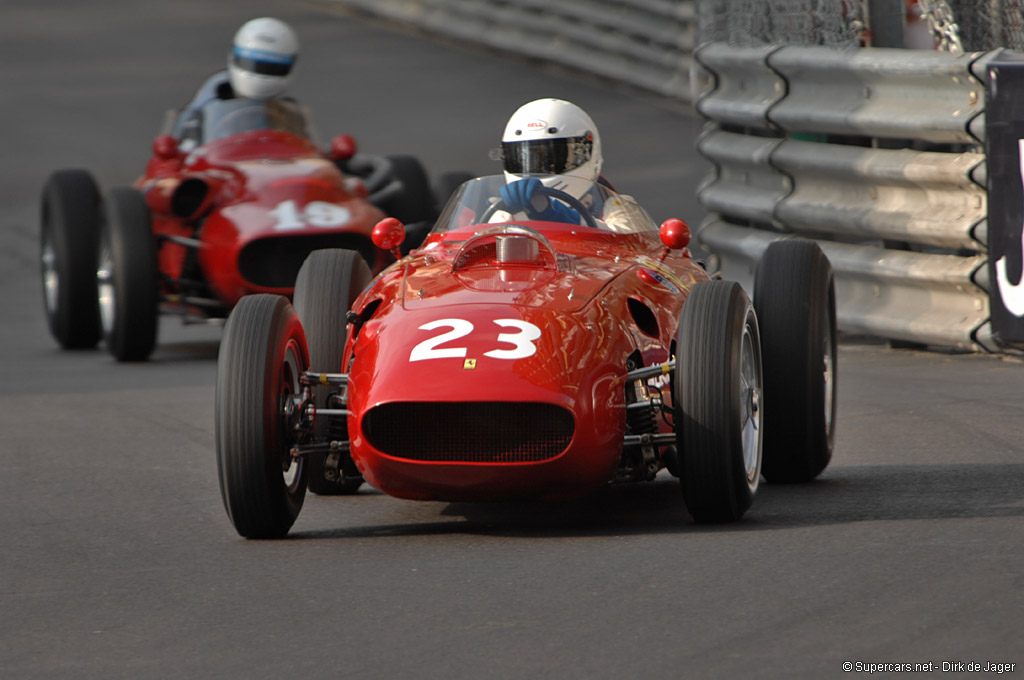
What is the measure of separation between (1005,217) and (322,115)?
13.0 meters

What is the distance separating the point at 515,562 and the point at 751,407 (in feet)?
4.41

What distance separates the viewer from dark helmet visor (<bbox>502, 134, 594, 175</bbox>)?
7.39 meters

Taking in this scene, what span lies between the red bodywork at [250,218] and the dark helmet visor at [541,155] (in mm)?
3643

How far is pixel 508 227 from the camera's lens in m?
6.35

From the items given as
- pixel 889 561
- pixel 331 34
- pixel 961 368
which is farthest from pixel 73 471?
pixel 331 34

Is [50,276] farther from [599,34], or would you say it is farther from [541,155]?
[599,34]

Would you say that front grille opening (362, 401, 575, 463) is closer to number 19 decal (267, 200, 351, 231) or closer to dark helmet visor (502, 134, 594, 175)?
dark helmet visor (502, 134, 594, 175)

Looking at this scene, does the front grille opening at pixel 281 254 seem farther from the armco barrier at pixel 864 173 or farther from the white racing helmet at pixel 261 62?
the armco barrier at pixel 864 173

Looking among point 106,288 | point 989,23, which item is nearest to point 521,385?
point 989,23

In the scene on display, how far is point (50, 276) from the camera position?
12.3 meters

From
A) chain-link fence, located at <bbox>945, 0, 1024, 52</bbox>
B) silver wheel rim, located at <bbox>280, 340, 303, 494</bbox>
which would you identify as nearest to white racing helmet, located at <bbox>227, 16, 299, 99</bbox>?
chain-link fence, located at <bbox>945, 0, 1024, 52</bbox>

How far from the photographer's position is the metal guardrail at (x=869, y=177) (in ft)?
30.4

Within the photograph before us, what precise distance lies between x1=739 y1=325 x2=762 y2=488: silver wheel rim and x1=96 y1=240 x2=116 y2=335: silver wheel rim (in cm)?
574

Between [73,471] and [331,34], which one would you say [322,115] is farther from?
[73,471]
